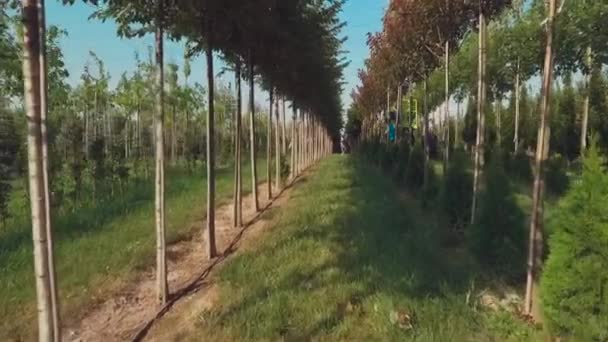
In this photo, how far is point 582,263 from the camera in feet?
12.7

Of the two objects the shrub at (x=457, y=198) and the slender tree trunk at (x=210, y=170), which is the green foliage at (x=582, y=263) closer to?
the slender tree trunk at (x=210, y=170)

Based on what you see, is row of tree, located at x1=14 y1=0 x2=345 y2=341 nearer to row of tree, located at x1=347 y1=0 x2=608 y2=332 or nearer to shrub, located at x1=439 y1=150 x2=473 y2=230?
row of tree, located at x1=347 y1=0 x2=608 y2=332

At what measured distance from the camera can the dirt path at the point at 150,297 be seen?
5.12 meters

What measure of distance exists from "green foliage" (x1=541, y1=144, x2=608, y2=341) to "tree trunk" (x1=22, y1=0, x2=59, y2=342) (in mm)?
3140

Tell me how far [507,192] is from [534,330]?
274 centimetres

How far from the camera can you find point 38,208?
3453mm

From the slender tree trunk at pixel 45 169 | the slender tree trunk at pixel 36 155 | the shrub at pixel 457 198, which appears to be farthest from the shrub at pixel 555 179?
the slender tree trunk at pixel 36 155

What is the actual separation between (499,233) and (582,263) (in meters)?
2.76

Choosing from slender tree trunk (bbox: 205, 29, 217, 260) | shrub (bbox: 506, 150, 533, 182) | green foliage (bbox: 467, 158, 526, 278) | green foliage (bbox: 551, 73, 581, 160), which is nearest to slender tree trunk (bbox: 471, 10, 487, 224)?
green foliage (bbox: 467, 158, 526, 278)

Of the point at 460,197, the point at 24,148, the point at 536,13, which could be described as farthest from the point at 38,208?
the point at 536,13

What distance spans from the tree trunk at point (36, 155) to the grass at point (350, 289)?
4.71 feet

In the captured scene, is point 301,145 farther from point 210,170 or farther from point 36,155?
point 36,155

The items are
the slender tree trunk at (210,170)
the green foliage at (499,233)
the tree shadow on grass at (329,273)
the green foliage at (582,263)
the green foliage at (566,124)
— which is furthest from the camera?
the green foliage at (566,124)

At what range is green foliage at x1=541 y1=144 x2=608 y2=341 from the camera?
149 inches
